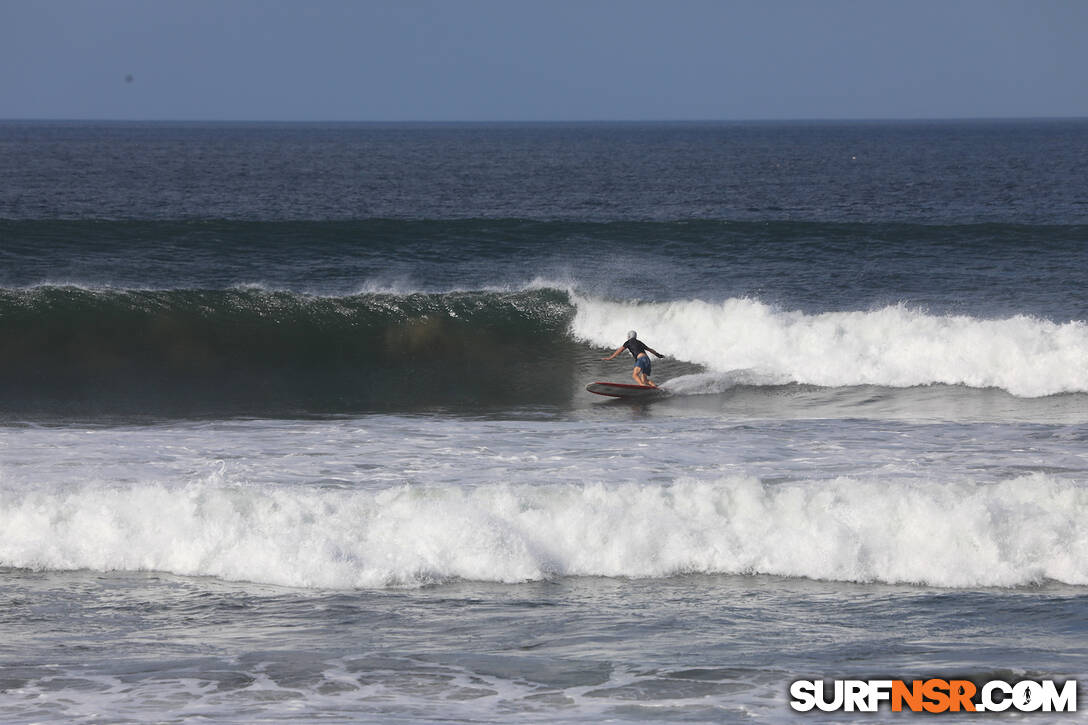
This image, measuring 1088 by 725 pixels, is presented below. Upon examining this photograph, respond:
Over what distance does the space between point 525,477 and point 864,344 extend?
10.5 metres

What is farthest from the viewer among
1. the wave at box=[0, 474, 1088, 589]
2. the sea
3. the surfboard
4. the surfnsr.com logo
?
the surfboard

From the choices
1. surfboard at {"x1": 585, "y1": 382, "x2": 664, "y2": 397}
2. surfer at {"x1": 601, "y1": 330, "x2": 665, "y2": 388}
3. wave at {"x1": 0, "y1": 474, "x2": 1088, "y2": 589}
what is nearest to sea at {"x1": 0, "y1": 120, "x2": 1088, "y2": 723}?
wave at {"x1": 0, "y1": 474, "x2": 1088, "y2": 589}

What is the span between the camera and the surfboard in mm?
19609

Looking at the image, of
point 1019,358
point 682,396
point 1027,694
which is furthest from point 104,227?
point 1027,694

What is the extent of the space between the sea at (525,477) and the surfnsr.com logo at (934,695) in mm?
133

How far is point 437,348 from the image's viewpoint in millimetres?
23641

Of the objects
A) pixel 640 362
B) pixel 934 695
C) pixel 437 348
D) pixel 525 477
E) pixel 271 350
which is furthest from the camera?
pixel 437 348

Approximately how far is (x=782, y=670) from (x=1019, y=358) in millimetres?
13583

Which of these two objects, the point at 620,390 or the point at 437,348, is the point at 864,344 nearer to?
the point at 620,390

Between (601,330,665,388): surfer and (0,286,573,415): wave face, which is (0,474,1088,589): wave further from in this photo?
(601,330,665,388): surfer

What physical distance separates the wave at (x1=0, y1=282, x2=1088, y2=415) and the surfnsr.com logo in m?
11.5

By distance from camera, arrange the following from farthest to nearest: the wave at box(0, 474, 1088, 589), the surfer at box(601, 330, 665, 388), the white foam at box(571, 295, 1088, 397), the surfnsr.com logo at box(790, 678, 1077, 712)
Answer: the white foam at box(571, 295, 1088, 397)
the surfer at box(601, 330, 665, 388)
the wave at box(0, 474, 1088, 589)
the surfnsr.com logo at box(790, 678, 1077, 712)

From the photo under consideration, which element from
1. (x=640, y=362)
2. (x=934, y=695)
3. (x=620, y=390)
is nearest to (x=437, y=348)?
(x=640, y=362)

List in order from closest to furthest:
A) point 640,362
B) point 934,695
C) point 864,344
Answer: point 934,695 → point 640,362 → point 864,344
